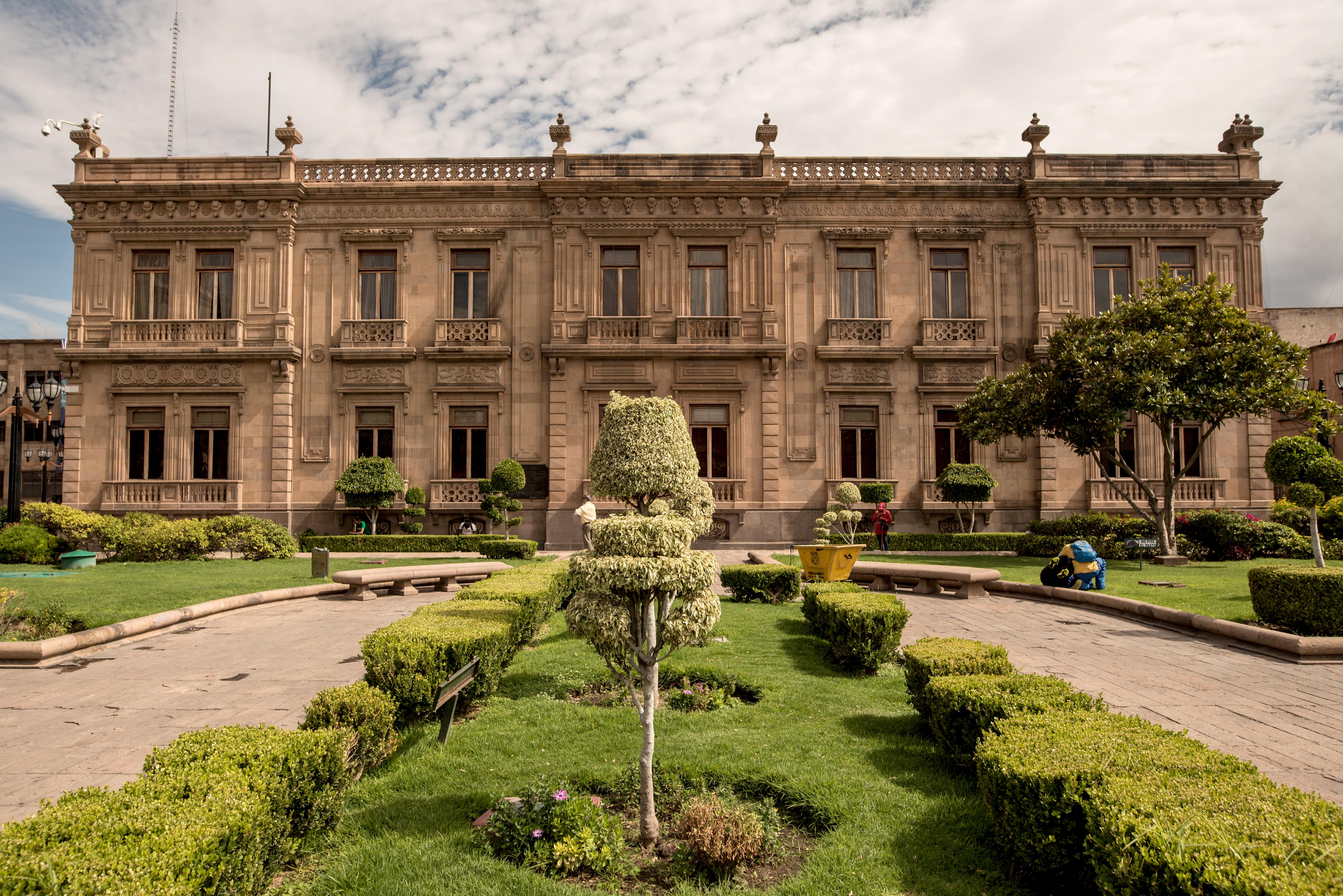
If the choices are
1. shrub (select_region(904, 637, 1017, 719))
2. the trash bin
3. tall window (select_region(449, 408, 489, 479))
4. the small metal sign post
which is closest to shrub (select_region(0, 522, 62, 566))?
the trash bin

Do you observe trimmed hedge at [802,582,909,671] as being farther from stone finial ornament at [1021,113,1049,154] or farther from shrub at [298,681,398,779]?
stone finial ornament at [1021,113,1049,154]

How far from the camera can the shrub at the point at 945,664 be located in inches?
235

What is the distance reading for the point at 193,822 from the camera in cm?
313

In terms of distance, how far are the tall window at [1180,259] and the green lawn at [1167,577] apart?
1110 cm

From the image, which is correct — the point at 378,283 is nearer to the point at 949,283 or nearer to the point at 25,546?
the point at 25,546

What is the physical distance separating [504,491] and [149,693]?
14518 millimetres

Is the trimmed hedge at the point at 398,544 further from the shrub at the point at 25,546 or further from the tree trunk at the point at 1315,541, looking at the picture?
the tree trunk at the point at 1315,541

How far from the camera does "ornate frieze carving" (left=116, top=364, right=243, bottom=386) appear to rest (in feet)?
76.6

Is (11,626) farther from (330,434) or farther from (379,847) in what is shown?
(330,434)

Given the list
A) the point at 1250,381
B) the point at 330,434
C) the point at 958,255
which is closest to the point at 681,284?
the point at 958,255

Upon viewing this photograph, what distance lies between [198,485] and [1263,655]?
27.1m

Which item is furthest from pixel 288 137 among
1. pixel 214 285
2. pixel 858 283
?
pixel 858 283

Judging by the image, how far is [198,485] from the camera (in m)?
23.3

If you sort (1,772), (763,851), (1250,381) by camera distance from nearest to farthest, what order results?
(763,851) → (1,772) → (1250,381)
